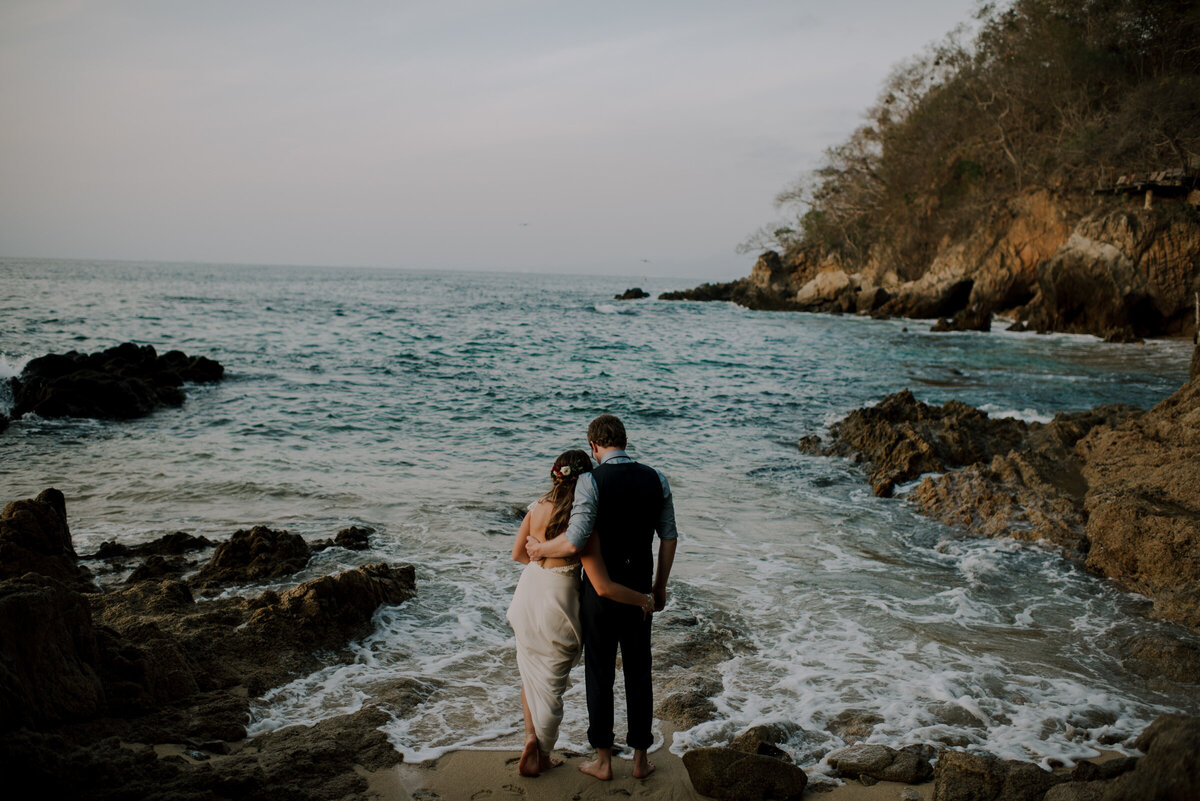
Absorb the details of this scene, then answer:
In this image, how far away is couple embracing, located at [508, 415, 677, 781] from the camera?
366 cm

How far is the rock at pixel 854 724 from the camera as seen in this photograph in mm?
4395

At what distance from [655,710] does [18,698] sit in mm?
3222

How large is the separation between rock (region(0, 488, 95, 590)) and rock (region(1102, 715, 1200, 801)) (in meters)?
6.60

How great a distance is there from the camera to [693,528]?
8.76 m

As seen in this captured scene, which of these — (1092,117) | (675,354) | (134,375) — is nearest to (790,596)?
(134,375)

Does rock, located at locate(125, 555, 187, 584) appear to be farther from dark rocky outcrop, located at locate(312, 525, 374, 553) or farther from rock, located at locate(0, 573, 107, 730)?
rock, located at locate(0, 573, 107, 730)

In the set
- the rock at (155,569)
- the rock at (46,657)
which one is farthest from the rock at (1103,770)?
the rock at (155,569)

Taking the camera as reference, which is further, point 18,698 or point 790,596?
point 790,596

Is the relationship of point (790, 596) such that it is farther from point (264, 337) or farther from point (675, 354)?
point (264, 337)

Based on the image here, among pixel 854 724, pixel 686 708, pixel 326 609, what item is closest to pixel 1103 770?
pixel 854 724

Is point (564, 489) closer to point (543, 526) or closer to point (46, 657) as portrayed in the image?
point (543, 526)

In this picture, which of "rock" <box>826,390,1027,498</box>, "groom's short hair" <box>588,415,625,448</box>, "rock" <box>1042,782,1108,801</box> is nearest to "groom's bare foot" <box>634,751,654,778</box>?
"groom's short hair" <box>588,415,625,448</box>

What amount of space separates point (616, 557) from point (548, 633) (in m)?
0.51

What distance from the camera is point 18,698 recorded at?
3322mm
